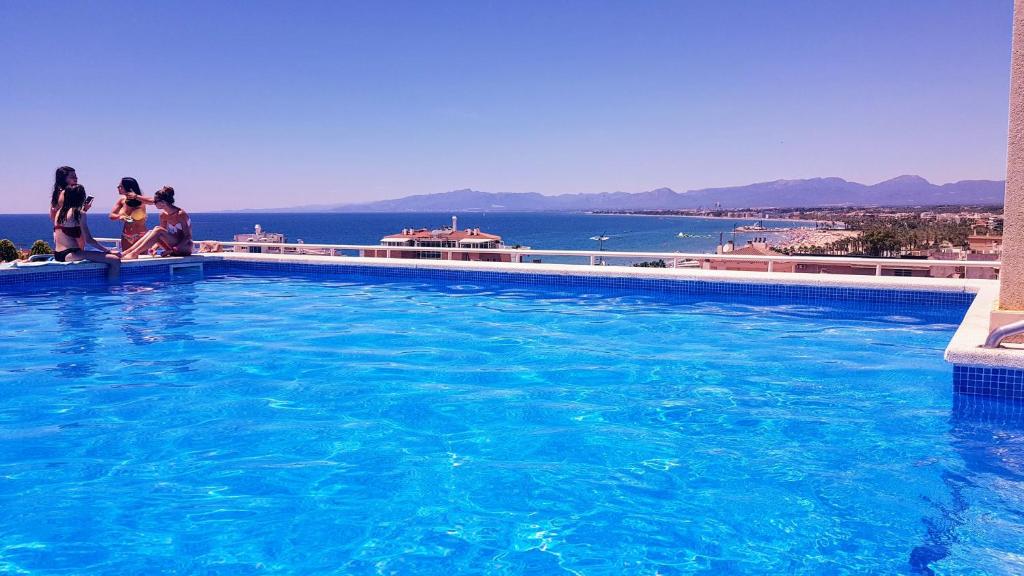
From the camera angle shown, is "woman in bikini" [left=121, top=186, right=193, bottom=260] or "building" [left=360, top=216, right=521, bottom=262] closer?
"woman in bikini" [left=121, top=186, right=193, bottom=260]

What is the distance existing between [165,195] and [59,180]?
156cm

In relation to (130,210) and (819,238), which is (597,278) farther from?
(819,238)

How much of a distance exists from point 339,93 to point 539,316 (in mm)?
38501

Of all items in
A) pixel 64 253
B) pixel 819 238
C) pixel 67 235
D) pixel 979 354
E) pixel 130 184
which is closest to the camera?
pixel 979 354

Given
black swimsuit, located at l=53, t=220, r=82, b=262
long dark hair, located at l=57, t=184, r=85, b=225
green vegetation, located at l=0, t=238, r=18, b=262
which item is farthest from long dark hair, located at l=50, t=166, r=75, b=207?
green vegetation, located at l=0, t=238, r=18, b=262

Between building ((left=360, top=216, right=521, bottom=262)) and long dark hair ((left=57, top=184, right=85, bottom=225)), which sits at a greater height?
long dark hair ((left=57, top=184, right=85, bottom=225))

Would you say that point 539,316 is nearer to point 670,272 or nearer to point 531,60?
point 670,272

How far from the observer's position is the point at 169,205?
10680 mm

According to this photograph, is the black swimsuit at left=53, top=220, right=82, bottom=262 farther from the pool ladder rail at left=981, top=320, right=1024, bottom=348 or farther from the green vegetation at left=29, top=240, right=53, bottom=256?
the green vegetation at left=29, top=240, right=53, bottom=256

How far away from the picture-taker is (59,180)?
8992mm

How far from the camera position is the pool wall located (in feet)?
25.1

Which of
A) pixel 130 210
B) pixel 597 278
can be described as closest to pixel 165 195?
pixel 130 210

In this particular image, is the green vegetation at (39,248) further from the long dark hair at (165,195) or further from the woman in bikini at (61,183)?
the woman in bikini at (61,183)

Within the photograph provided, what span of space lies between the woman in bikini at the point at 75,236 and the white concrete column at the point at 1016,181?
402 inches
